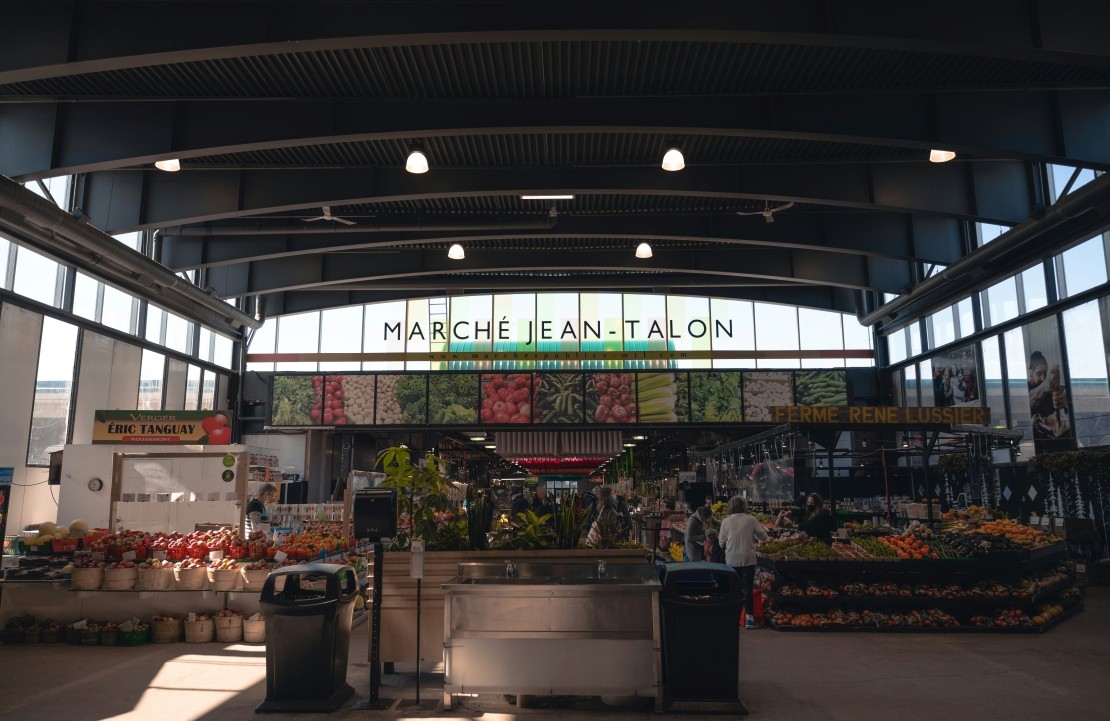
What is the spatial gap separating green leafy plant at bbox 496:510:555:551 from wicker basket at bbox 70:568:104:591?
456 cm

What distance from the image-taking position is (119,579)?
8320mm

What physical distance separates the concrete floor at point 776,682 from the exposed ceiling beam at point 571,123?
19.8 feet

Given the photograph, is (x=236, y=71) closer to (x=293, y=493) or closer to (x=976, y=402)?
(x=293, y=493)

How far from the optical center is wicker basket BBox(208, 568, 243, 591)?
8.41 meters

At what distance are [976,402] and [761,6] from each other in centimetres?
1253

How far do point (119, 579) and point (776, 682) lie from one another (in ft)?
21.9

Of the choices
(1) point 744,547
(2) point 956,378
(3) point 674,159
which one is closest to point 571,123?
(3) point 674,159

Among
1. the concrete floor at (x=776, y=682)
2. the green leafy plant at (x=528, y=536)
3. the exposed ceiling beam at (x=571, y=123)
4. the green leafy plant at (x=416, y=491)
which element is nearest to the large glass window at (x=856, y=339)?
the exposed ceiling beam at (x=571, y=123)

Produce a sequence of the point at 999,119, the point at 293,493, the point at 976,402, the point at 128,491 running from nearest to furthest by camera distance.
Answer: the point at 999,119, the point at 128,491, the point at 976,402, the point at 293,493

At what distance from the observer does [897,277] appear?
18562mm

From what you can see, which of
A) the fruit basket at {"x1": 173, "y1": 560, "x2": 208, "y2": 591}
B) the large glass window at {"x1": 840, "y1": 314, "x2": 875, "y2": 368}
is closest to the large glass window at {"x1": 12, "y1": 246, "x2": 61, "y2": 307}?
the fruit basket at {"x1": 173, "y1": 560, "x2": 208, "y2": 591}

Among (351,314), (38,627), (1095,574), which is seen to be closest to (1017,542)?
(1095,574)

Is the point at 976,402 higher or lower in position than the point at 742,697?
higher

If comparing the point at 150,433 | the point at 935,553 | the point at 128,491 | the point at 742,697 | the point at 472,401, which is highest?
the point at 472,401
